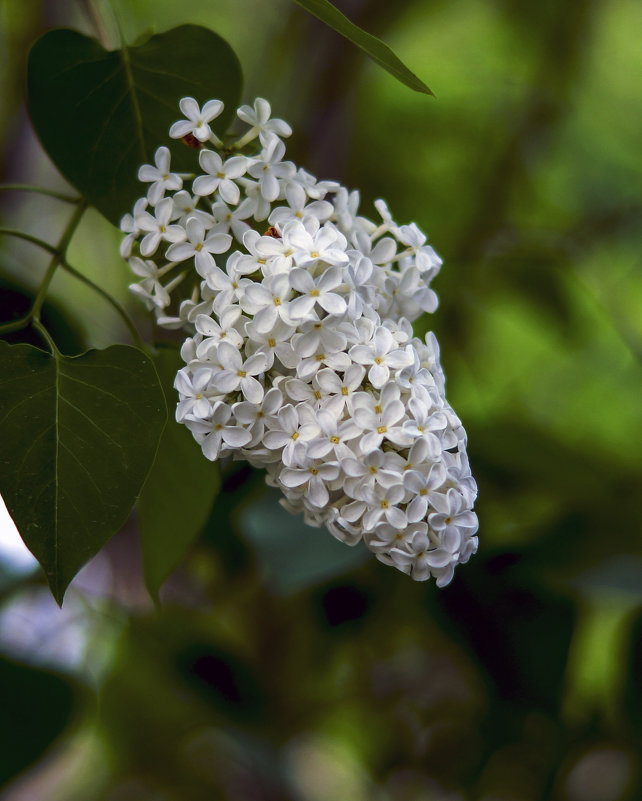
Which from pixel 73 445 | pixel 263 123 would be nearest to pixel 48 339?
pixel 73 445

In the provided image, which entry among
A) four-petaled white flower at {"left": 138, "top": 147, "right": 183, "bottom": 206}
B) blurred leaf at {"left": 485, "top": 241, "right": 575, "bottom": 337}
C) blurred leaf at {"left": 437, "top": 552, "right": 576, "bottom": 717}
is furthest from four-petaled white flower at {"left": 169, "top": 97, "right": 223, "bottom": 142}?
blurred leaf at {"left": 485, "top": 241, "right": 575, "bottom": 337}

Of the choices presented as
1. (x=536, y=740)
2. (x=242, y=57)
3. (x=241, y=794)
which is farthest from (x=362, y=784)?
(x=242, y=57)

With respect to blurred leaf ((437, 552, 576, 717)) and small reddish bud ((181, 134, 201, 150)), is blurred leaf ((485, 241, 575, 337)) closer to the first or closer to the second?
blurred leaf ((437, 552, 576, 717))

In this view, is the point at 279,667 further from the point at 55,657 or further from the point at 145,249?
the point at 145,249

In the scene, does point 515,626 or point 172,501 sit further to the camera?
point 515,626

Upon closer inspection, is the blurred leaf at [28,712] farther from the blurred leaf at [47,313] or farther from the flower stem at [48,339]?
the flower stem at [48,339]

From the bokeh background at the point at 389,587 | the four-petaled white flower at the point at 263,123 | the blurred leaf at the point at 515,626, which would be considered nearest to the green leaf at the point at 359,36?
the four-petaled white flower at the point at 263,123

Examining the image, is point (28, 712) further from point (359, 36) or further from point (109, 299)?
point (359, 36)
